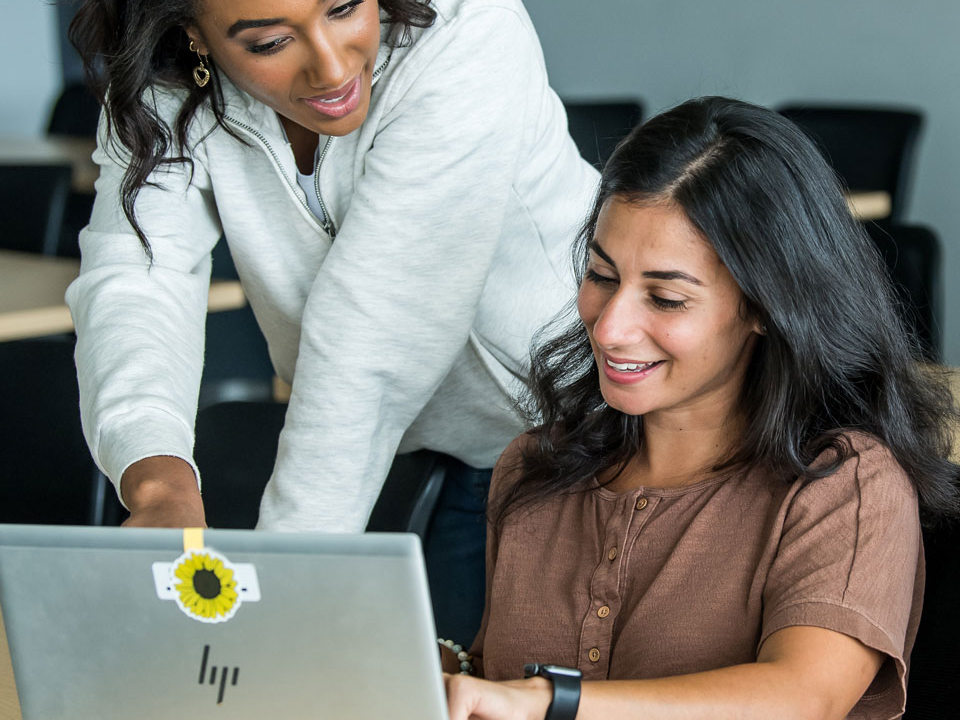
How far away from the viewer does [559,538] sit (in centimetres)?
124

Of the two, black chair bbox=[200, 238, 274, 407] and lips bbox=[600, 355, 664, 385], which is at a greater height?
lips bbox=[600, 355, 664, 385]

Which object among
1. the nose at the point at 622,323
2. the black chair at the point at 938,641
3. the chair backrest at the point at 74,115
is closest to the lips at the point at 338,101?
the nose at the point at 622,323

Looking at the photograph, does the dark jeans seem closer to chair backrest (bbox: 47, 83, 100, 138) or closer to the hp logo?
the hp logo

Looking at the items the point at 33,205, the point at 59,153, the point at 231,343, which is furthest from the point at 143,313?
the point at 59,153

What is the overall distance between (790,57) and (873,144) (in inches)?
31.7

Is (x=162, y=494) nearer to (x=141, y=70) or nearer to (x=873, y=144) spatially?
(x=141, y=70)

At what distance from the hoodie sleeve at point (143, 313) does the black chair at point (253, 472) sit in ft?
1.03

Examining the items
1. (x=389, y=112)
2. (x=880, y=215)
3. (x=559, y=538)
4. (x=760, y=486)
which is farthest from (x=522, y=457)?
(x=880, y=215)

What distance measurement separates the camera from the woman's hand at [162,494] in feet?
3.31

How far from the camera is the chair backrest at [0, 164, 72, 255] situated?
3000 mm

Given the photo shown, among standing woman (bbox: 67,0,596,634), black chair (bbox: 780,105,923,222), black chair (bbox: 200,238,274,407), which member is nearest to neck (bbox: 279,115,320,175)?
standing woman (bbox: 67,0,596,634)

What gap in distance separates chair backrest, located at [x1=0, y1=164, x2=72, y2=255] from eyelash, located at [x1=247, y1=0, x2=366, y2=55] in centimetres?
198

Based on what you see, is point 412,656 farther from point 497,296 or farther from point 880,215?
point 880,215

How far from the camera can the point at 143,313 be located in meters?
1.30
